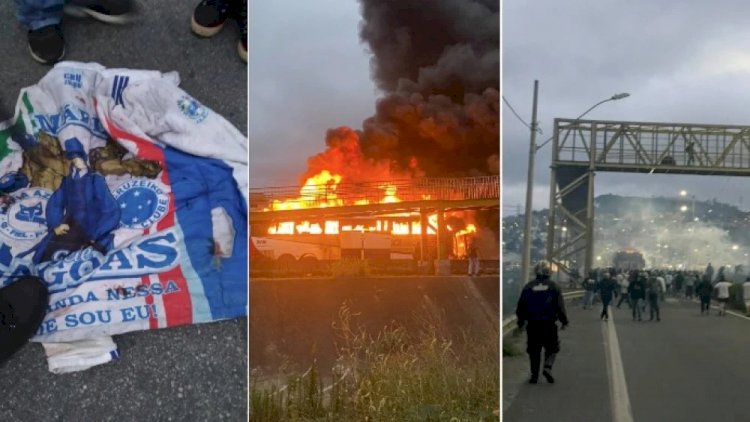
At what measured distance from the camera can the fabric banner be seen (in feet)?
10.1

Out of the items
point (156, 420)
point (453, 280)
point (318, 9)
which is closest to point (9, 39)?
point (318, 9)

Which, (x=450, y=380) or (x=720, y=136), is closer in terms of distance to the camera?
(x=720, y=136)

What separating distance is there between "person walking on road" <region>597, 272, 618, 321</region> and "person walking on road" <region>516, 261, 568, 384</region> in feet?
0.45

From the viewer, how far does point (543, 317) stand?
96.1 inches

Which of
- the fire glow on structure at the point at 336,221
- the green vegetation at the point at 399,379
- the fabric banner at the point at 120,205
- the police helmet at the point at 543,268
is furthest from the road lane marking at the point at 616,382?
the fabric banner at the point at 120,205

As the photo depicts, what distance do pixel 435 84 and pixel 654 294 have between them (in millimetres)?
1118

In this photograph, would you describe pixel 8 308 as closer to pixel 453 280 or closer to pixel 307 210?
pixel 307 210

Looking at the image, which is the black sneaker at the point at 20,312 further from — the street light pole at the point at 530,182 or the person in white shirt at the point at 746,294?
the person in white shirt at the point at 746,294

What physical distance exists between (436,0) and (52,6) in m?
1.80

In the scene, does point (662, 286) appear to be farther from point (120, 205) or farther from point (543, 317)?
point (120, 205)

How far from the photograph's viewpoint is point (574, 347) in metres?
2.40

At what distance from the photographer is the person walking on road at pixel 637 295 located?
7.86ft

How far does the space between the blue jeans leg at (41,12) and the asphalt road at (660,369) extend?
8.64 feet

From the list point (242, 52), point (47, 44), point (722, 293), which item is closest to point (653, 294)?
point (722, 293)
